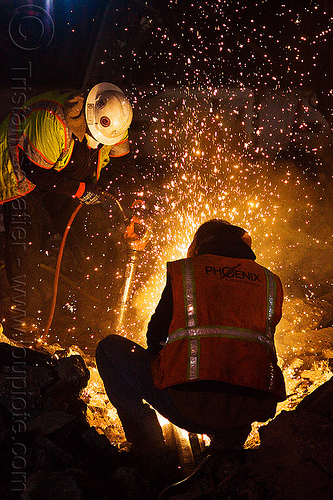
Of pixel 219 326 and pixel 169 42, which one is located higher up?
pixel 169 42

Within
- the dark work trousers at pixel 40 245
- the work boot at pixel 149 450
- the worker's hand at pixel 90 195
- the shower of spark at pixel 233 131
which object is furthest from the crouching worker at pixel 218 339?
the shower of spark at pixel 233 131

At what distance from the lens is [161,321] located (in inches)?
81.6

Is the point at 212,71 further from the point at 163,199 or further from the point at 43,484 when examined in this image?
the point at 43,484

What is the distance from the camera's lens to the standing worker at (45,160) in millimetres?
3344

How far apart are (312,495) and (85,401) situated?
74.5 inches

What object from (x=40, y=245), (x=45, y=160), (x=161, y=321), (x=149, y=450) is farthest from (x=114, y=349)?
(x=40, y=245)

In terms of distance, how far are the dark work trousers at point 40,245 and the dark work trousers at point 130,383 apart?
1811 millimetres

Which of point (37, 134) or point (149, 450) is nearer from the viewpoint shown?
point (149, 450)

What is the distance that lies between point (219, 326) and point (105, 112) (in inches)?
100

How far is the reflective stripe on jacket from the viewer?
331cm

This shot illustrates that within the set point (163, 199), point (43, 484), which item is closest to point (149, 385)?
point (43, 484)

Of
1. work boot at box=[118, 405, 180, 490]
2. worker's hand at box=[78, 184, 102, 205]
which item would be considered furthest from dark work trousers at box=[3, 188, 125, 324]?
work boot at box=[118, 405, 180, 490]

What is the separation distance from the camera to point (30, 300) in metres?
4.08

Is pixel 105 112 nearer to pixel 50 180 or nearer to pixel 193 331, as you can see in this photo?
pixel 50 180
